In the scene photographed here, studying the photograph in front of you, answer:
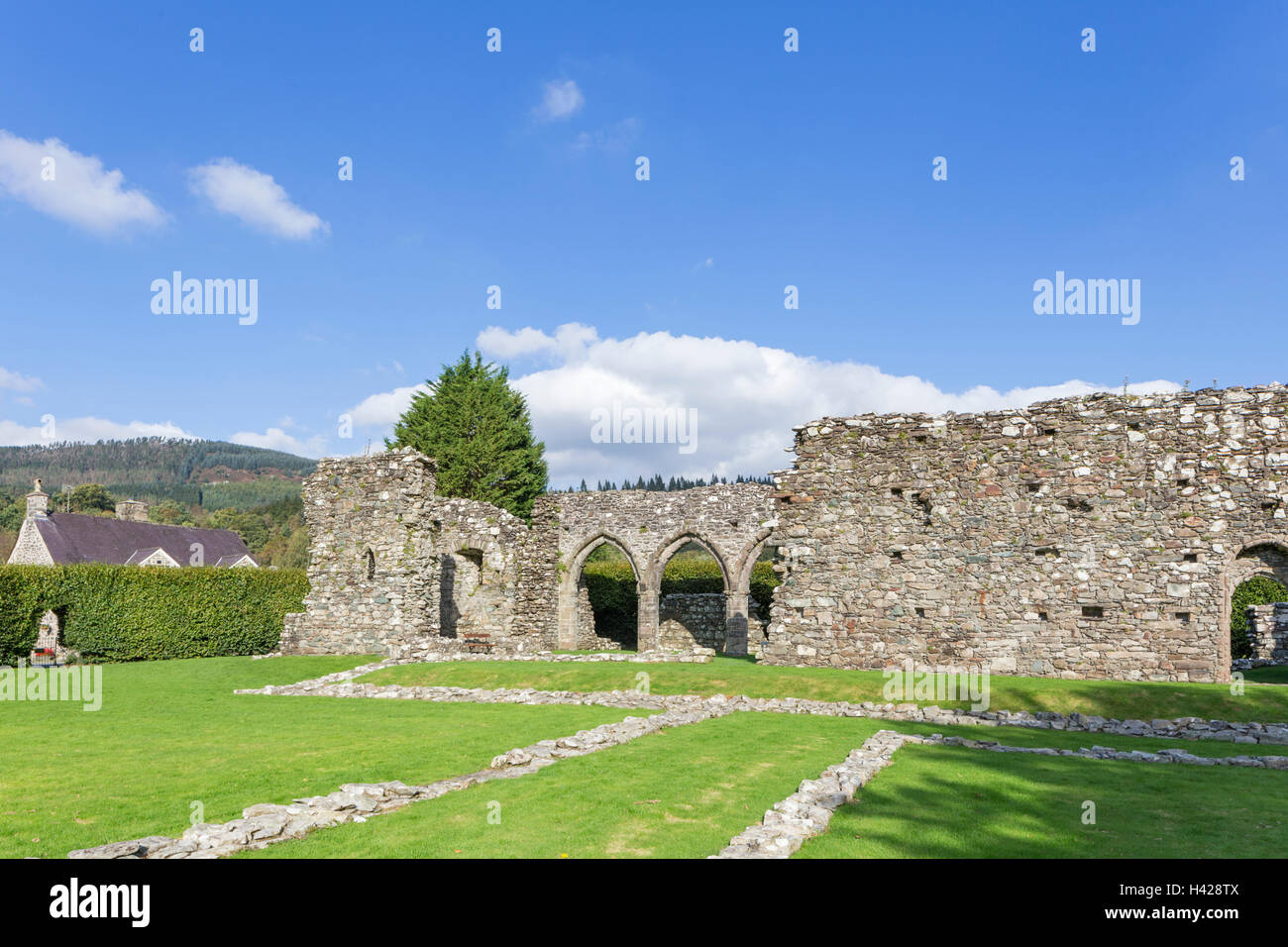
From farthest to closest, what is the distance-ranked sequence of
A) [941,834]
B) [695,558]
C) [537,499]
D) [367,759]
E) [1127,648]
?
[695,558], [537,499], [1127,648], [367,759], [941,834]

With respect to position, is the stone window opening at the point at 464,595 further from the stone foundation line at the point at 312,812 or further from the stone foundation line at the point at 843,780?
the stone foundation line at the point at 843,780

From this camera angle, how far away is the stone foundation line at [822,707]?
1171 centimetres

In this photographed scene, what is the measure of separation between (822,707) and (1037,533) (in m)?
6.31

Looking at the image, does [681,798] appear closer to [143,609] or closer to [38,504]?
[143,609]

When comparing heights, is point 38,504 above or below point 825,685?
above

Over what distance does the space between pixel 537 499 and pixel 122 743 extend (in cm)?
2107

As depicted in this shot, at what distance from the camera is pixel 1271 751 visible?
1016 cm

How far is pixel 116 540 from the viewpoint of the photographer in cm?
4850

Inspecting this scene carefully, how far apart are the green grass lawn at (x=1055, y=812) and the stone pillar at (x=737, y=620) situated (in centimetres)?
1901

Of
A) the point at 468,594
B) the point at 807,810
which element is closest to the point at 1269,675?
the point at 807,810

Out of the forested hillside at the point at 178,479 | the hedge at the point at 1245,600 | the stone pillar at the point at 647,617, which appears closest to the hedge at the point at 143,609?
the stone pillar at the point at 647,617
